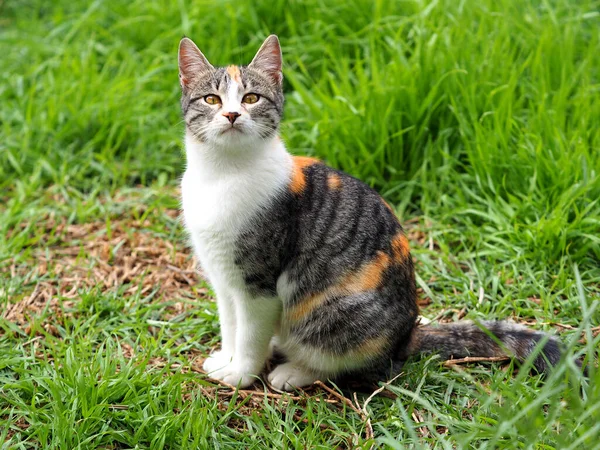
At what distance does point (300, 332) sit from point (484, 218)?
5.00 feet

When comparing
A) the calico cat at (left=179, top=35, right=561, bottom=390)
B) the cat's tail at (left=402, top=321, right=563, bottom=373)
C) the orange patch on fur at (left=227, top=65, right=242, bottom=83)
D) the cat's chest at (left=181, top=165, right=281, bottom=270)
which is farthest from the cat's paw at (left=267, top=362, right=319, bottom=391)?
the orange patch on fur at (left=227, top=65, right=242, bottom=83)

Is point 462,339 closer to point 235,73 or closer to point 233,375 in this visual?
point 233,375

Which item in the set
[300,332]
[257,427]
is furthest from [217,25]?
[257,427]

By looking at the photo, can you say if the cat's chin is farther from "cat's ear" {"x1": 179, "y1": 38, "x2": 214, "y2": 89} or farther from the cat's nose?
"cat's ear" {"x1": 179, "y1": 38, "x2": 214, "y2": 89}

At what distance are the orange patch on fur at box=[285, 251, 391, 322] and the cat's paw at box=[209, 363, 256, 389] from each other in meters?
0.41

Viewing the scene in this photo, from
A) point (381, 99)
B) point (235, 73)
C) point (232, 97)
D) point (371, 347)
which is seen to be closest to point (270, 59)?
point (235, 73)

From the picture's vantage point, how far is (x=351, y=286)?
3.13 m

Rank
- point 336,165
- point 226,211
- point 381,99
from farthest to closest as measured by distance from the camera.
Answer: point 336,165
point 381,99
point 226,211

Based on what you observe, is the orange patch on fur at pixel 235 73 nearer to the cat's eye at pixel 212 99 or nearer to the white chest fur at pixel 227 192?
the cat's eye at pixel 212 99

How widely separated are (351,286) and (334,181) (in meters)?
0.52

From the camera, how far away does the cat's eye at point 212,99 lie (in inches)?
120

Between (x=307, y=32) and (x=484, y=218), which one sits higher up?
(x=307, y=32)

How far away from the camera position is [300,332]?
3191 mm

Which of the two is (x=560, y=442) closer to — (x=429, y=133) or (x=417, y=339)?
(x=417, y=339)
